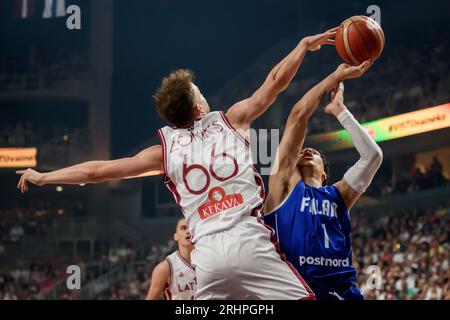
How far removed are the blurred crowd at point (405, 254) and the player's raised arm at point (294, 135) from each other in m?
8.15

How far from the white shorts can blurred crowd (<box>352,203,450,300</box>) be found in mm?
8552

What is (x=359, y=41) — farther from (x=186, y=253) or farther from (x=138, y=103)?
(x=138, y=103)

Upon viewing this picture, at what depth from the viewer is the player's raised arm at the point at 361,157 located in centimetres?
413

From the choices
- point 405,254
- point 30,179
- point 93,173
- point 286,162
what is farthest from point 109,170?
point 405,254

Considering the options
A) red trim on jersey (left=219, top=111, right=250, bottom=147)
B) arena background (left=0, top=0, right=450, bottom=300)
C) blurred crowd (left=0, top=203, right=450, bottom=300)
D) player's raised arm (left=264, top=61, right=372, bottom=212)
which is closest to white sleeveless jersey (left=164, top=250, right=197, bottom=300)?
player's raised arm (left=264, top=61, right=372, bottom=212)

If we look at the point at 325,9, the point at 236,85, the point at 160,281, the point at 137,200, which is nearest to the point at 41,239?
the point at 137,200

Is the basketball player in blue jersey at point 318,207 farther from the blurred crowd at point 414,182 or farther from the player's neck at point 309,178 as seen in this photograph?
the blurred crowd at point 414,182

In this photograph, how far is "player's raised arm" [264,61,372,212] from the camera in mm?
4012

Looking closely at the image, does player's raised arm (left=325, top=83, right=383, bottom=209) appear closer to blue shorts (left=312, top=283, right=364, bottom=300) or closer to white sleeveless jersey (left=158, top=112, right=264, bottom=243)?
blue shorts (left=312, top=283, right=364, bottom=300)

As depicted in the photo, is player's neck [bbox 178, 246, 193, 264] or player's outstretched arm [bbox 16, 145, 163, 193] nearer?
player's outstretched arm [bbox 16, 145, 163, 193]

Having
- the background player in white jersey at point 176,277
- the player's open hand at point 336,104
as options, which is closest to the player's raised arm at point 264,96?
the player's open hand at point 336,104

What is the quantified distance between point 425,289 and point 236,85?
10606 millimetres

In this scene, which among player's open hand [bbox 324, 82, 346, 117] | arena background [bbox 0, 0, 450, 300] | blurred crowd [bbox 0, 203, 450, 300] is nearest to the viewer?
player's open hand [bbox 324, 82, 346, 117]

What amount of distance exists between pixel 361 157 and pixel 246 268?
40.8 inches
